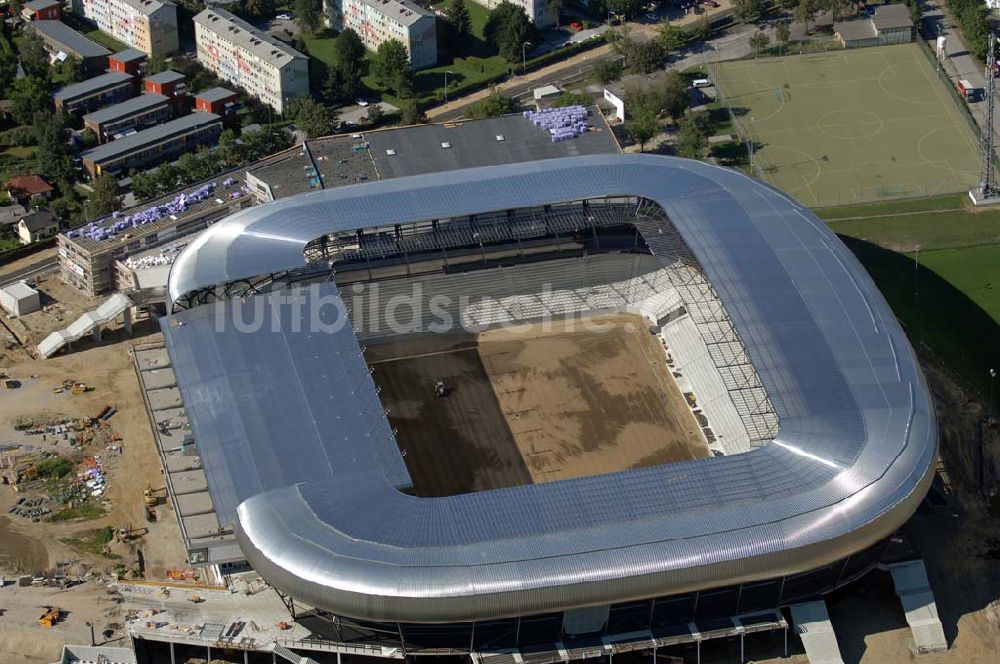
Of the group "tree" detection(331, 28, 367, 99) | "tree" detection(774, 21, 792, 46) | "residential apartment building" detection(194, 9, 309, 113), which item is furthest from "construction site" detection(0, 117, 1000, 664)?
"tree" detection(774, 21, 792, 46)

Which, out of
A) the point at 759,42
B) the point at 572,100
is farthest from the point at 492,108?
the point at 759,42

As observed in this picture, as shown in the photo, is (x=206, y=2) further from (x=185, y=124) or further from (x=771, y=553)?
(x=771, y=553)

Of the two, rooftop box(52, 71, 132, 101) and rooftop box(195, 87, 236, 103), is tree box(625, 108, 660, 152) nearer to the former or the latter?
rooftop box(195, 87, 236, 103)

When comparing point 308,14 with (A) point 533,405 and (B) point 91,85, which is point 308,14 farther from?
(A) point 533,405

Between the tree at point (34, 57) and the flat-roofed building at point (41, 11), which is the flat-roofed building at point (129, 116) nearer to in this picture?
the tree at point (34, 57)

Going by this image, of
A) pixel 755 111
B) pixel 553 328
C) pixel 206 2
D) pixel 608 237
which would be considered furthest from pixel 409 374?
pixel 206 2

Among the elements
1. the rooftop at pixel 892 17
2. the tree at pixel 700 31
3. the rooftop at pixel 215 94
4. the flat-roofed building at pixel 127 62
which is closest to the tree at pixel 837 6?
the rooftop at pixel 892 17
